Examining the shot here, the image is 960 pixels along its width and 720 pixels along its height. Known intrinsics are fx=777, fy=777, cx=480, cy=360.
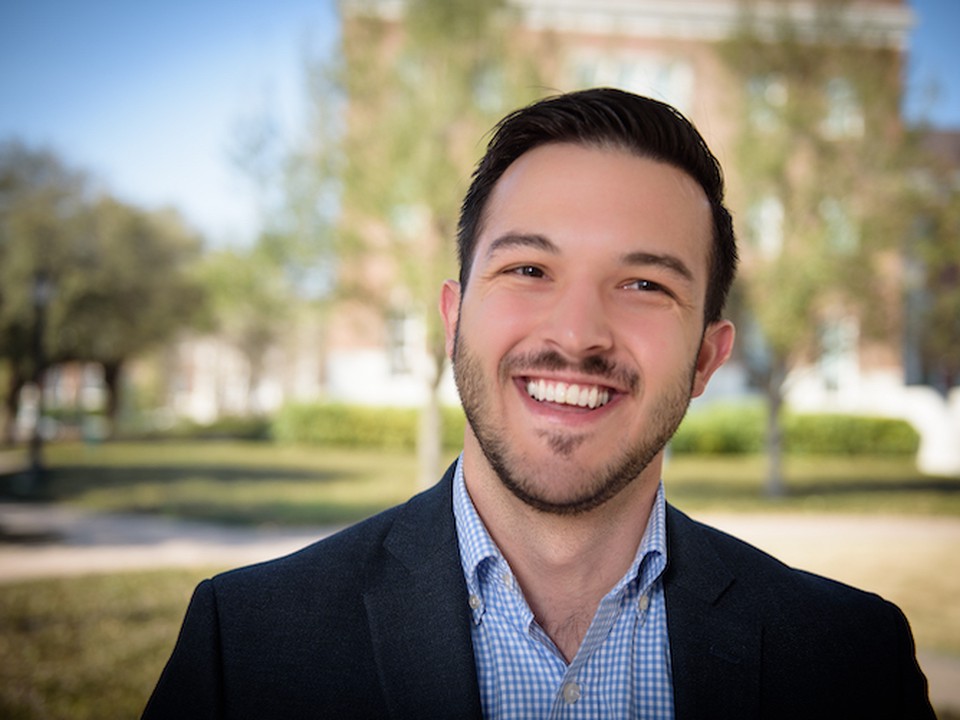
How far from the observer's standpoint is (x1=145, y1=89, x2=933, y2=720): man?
1661 millimetres

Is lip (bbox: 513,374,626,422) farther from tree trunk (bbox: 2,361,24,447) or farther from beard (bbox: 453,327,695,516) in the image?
tree trunk (bbox: 2,361,24,447)

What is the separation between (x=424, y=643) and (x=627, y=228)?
3.39ft

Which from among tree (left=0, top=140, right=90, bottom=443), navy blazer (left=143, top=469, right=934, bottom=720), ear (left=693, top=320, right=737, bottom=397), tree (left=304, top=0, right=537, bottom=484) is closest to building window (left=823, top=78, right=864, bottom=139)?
tree (left=304, top=0, right=537, bottom=484)

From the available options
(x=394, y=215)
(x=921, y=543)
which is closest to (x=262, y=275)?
(x=394, y=215)

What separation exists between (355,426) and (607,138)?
22.6 meters

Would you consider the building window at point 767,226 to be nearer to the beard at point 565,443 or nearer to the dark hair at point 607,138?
the dark hair at point 607,138

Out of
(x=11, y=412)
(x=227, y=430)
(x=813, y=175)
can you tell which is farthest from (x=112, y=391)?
(x=813, y=175)

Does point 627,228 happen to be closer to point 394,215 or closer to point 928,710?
point 928,710

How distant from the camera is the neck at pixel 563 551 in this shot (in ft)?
5.79

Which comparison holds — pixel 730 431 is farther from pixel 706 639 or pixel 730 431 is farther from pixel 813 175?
pixel 706 639

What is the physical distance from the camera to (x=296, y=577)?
1.75 meters

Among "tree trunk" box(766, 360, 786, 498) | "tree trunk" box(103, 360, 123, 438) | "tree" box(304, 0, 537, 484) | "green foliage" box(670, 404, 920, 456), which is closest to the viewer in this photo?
"tree" box(304, 0, 537, 484)

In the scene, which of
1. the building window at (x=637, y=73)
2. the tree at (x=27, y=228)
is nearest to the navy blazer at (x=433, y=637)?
the building window at (x=637, y=73)

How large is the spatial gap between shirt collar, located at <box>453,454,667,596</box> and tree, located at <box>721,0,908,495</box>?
1317 centimetres
